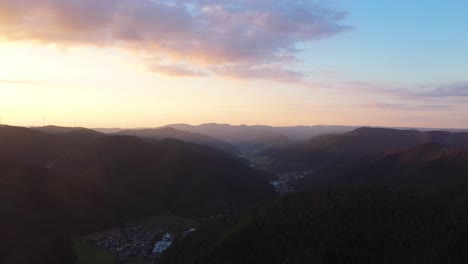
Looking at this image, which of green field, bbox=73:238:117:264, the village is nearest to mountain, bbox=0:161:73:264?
green field, bbox=73:238:117:264

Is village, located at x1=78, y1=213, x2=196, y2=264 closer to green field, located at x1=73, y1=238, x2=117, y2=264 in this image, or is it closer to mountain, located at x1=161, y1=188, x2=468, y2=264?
green field, located at x1=73, y1=238, x2=117, y2=264

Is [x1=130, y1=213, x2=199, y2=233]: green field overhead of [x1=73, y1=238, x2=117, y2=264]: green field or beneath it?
overhead

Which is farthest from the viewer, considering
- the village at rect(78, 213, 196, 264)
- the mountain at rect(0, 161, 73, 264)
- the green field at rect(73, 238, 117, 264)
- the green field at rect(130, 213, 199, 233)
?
the green field at rect(130, 213, 199, 233)

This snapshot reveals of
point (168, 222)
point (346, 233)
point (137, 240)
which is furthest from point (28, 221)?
point (346, 233)

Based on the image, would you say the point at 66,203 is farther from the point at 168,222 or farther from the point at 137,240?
the point at 137,240

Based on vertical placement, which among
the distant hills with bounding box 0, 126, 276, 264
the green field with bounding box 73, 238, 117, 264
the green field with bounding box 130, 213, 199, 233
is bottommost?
the green field with bounding box 73, 238, 117, 264

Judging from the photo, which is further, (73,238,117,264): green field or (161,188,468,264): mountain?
(73,238,117,264): green field
